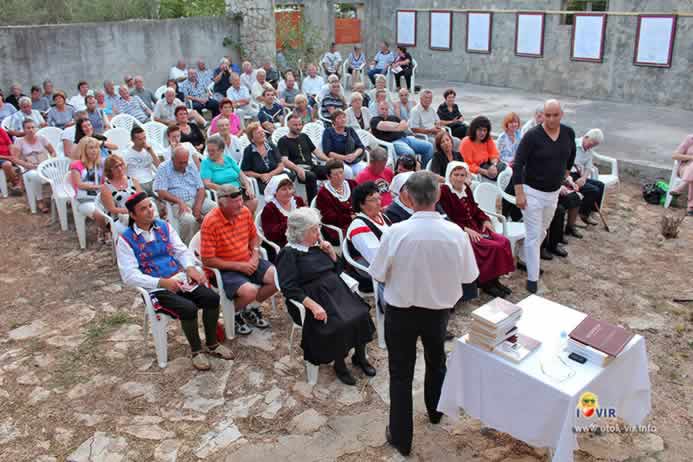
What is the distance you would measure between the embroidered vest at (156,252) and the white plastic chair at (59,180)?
2.70 meters

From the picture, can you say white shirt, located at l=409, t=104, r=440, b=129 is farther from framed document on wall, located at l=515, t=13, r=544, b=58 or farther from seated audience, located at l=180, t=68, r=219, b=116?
framed document on wall, located at l=515, t=13, r=544, b=58

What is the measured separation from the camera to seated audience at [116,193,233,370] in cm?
393

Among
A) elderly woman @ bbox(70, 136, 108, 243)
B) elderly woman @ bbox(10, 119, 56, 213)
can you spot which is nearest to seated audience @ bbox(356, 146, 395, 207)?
elderly woman @ bbox(70, 136, 108, 243)

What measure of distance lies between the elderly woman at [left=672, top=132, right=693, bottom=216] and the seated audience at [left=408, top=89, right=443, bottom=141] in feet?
9.15

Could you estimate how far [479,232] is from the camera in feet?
16.1

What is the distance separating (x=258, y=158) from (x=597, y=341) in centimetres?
398

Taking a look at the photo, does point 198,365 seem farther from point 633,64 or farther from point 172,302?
point 633,64

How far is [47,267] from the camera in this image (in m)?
5.61

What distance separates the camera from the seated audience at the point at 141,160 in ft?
19.7

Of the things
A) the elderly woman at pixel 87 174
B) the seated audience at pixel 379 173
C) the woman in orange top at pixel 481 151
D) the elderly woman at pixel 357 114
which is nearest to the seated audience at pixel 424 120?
the elderly woman at pixel 357 114

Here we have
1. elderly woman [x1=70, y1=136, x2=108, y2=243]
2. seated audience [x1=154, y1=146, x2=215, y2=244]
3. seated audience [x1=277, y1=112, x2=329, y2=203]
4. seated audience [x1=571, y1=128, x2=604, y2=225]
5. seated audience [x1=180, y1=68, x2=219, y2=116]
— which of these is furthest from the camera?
seated audience [x1=180, y1=68, x2=219, y2=116]

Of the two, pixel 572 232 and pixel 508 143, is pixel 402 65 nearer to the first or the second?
pixel 508 143

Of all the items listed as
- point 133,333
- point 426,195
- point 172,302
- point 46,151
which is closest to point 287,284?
point 172,302

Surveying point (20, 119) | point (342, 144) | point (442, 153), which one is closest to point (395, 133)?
point (342, 144)
